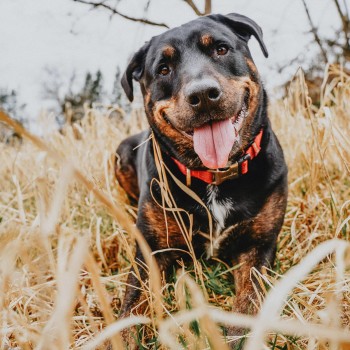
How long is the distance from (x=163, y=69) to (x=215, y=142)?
73cm

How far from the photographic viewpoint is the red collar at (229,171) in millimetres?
2523

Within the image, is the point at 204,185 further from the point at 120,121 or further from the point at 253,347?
the point at 120,121

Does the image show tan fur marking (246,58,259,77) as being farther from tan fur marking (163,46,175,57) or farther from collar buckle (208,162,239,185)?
collar buckle (208,162,239,185)

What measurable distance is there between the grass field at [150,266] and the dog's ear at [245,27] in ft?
1.64

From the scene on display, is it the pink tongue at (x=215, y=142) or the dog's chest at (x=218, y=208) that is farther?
the dog's chest at (x=218, y=208)

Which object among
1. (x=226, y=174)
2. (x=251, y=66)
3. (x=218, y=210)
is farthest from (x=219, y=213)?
(x=251, y=66)

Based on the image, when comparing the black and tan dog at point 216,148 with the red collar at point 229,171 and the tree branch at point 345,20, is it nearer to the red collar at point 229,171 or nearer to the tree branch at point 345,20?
the red collar at point 229,171

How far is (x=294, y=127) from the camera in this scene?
4.50 metres

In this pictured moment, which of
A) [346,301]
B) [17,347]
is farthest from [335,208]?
[17,347]

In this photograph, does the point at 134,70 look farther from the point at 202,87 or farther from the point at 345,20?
the point at 345,20

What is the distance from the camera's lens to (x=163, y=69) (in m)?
2.81

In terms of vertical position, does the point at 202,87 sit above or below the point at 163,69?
below

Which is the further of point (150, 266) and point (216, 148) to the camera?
point (216, 148)

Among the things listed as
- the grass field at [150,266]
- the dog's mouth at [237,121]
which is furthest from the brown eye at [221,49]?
the grass field at [150,266]
